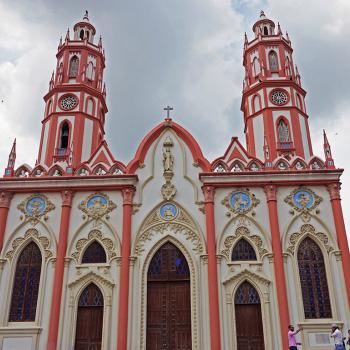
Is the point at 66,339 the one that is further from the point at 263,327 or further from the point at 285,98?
the point at 285,98

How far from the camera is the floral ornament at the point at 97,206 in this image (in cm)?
2097

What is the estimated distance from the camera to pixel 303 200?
68.7 feet

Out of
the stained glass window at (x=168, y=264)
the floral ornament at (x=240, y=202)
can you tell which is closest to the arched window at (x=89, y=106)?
the stained glass window at (x=168, y=264)

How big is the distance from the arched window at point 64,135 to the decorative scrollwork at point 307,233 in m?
13.1

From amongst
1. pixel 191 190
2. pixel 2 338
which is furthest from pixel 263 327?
pixel 2 338

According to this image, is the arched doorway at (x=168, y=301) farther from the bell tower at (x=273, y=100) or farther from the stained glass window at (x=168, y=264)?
the bell tower at (x=273, y=100)

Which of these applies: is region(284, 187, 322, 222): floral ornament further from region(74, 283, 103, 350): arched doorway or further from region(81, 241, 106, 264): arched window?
region(74, 283, 103, 350): arched doorway

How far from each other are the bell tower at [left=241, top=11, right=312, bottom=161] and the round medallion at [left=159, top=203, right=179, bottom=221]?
228 inches

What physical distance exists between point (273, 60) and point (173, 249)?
13.6 metres

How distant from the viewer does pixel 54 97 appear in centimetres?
2569

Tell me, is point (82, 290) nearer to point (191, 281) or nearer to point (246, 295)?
point (191, 281)

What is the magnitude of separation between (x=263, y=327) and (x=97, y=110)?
596 inches

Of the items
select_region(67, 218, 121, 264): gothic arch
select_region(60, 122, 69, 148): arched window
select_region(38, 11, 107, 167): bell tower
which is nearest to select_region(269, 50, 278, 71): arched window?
select_region(38, 11, 107, 167): bell tower

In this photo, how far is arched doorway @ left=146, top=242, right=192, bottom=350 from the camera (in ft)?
61.5
